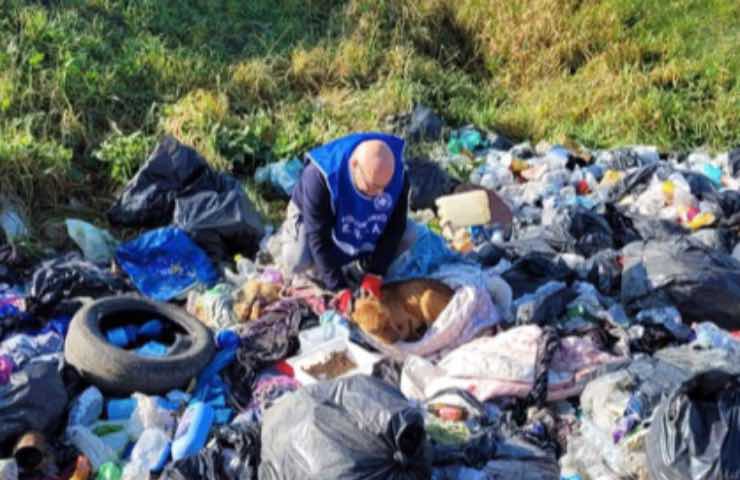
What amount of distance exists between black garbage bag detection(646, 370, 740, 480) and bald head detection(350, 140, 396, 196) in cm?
194

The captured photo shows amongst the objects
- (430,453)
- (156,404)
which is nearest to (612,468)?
(430,453)

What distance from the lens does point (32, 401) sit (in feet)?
13.4

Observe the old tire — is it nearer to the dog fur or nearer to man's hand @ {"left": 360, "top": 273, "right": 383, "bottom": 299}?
the dog fur

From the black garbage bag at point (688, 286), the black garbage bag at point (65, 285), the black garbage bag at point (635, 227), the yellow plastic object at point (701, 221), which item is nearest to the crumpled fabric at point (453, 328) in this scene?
the black garbage bag at point (688, 286)

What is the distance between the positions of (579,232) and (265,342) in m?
2.49

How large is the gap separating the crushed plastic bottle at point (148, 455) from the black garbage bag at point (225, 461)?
0.20 meters

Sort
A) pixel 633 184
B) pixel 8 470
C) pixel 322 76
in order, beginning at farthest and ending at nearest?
pixel 322 76 → pixel 633 184 → pixel 8 470

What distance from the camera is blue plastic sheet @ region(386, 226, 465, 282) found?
5391mm

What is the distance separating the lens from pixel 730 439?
3.49 m

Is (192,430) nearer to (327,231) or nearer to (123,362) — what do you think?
(123,362)

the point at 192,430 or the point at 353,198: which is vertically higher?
the point at 353,198

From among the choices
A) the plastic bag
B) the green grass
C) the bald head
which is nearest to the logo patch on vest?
the bald head

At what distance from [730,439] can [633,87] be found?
6.53 m

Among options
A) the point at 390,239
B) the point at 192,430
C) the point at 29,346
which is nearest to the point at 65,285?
the point at 29,346
